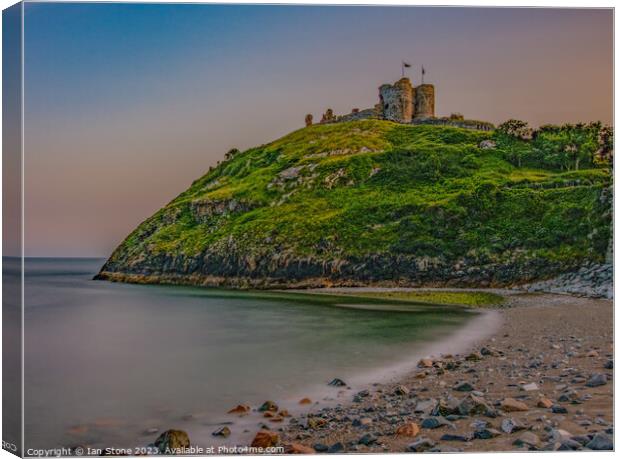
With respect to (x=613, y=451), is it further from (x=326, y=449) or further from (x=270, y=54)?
(x=270, y=54)

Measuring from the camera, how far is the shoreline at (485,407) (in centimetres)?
704

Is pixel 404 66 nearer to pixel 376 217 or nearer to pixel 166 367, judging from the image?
pixel 166 367

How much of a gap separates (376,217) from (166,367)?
21.4 metres

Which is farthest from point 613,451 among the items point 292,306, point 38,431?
point 292,306

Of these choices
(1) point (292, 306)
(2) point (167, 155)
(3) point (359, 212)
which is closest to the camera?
(2) point (167, 155)

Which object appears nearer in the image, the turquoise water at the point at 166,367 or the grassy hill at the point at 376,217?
the turquoise water at the point at 166,367

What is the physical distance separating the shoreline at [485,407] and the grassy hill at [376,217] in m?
2.55

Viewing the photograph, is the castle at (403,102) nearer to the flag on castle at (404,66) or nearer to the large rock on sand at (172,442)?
the flag on castle at (404,66)

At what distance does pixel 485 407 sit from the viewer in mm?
7332

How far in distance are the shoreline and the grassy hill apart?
8.36ft

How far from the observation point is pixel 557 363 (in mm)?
9016

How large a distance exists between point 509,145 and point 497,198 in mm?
1942

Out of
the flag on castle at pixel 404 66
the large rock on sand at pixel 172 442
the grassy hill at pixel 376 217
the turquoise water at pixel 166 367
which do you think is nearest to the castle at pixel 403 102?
A: the flag on castle at pixel 404 66

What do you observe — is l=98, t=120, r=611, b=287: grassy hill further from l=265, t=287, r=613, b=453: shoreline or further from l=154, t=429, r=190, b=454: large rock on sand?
l=154, t=429, r=190, b=454: large rock on sand
